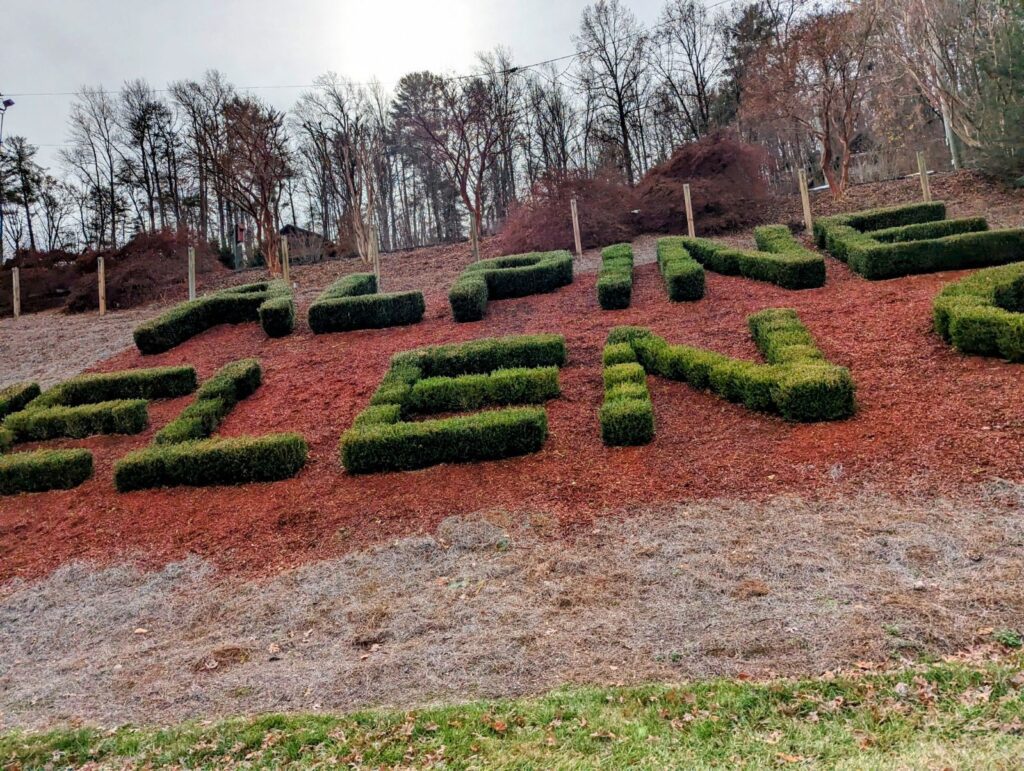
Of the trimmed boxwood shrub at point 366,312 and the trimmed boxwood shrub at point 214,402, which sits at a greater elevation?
the trimmed boxwood shrub at point 366,312

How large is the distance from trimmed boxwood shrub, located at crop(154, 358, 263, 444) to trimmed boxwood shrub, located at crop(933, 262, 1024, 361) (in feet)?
27.1

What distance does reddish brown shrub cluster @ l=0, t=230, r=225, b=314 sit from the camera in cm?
1817

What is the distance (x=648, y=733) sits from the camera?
118 inches

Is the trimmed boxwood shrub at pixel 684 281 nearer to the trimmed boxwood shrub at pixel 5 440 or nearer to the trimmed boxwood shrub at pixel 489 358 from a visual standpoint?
the trimmed boxwood shrub at pixel 489 358

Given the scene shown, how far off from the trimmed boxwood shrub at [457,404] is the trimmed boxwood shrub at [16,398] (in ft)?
17.7

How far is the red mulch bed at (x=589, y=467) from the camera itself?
5.62 m

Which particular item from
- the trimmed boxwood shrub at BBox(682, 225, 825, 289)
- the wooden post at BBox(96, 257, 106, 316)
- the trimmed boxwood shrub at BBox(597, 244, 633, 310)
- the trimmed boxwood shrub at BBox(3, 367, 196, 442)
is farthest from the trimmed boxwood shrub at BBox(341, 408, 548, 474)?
the wooden post at BBox(96, 257, 106, 316)

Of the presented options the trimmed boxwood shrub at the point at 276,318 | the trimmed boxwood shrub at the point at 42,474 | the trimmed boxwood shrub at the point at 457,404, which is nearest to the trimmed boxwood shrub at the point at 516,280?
the trimmed boxwood shrub at the point at 457,404

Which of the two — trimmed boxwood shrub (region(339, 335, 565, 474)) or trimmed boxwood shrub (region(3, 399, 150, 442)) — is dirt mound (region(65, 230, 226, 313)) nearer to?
trimmed boxwood shrub (region(3, 399, 150, 442))

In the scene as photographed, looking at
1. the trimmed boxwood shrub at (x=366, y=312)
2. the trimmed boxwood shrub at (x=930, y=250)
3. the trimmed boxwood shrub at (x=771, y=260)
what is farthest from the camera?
the trimmed boxwood shrub at (x=366, y=312)

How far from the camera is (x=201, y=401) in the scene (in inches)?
345

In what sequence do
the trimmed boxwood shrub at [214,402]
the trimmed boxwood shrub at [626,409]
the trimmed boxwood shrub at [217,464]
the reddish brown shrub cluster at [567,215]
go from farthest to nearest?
the reddish brown shrub cluster at [567,215]
the trimmed boxwood shrub at [214,402]
the trimmed boxwood shrub at [217,464]
the trimmed boxwood shrub at [626,409]

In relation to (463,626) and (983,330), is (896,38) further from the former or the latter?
(463,626)

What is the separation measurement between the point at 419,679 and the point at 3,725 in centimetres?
222
